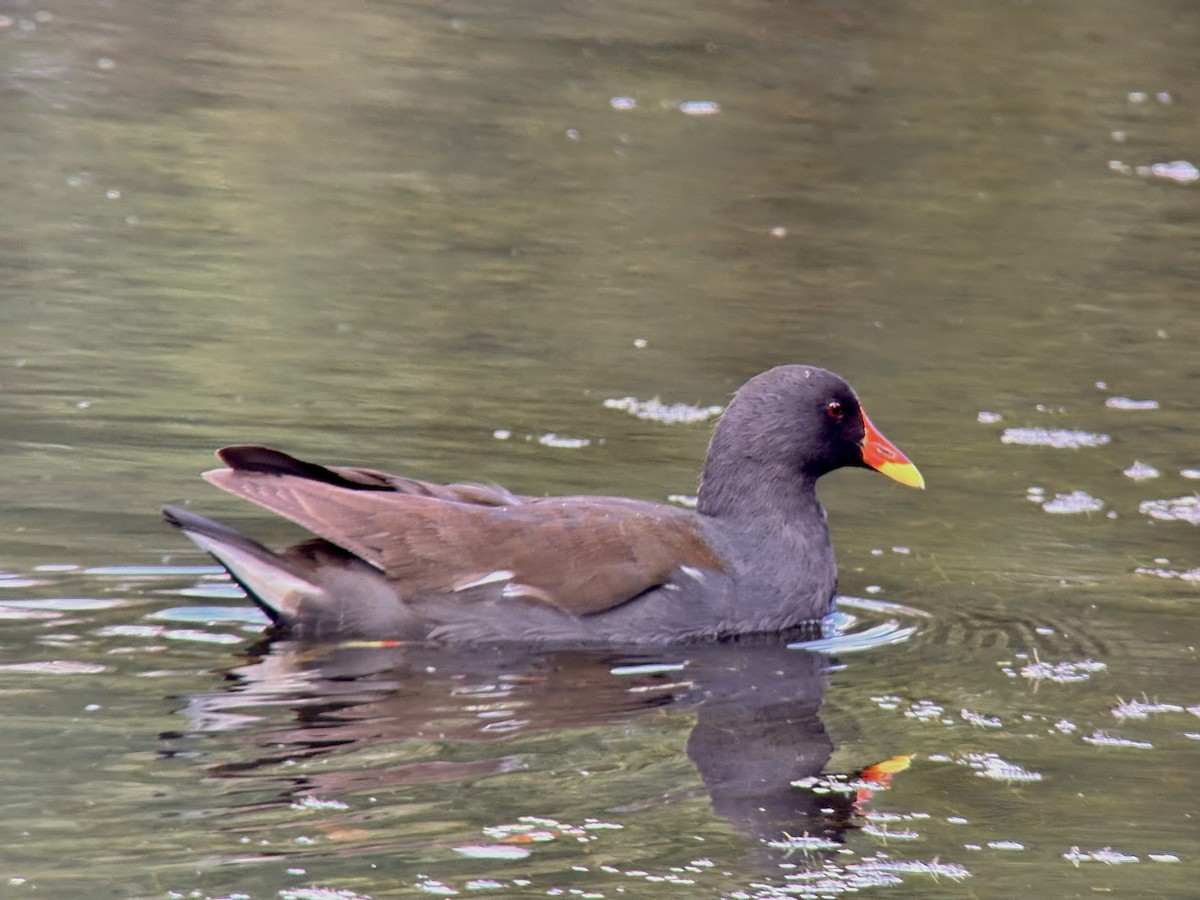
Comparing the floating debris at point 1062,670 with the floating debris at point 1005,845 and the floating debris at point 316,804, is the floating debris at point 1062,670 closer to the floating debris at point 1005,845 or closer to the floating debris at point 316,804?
the floating debris at point 1005,845

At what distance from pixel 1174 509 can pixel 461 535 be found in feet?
10.7

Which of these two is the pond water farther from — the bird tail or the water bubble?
the bird tail

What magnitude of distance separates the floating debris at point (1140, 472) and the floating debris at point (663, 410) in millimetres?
1823

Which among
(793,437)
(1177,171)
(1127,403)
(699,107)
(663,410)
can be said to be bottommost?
(663,410)

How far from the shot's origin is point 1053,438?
31.4ft

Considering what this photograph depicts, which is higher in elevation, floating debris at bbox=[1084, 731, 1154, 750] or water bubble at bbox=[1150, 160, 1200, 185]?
water bubble at bbox=[1150, 160, 1200, 185]

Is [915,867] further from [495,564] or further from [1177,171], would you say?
[1177,171]

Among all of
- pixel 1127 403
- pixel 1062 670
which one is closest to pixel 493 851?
pixel 1062 670

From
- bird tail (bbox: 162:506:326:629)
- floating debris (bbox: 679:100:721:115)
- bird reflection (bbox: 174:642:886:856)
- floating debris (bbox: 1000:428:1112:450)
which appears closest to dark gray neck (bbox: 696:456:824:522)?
bird reflection (bbox: 174:642:886:856)

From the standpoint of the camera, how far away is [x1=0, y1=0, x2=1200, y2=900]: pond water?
5367mm

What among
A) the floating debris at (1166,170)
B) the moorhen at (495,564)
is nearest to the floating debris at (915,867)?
the moorhen at (495,564)

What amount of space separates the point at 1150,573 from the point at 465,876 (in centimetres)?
386

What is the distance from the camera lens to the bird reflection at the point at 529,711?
5566mm

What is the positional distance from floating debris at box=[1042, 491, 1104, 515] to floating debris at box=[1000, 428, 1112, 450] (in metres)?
Answer: 0.68
